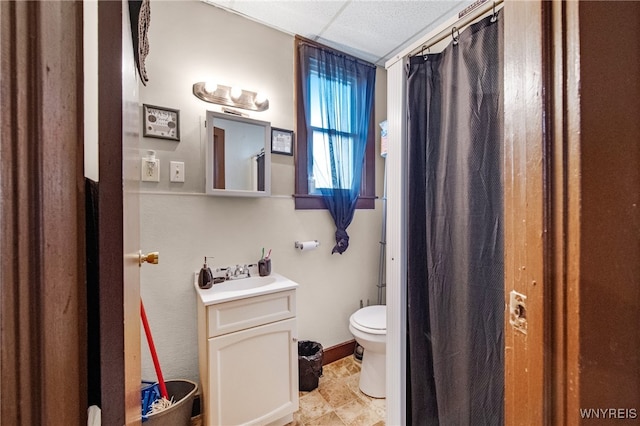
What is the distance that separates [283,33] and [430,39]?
1.16 meters

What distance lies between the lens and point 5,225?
0.30 meters

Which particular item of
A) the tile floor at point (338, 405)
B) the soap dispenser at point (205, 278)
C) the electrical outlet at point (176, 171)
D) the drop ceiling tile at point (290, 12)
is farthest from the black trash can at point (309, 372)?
the drop ceiling tile at point (290, 12)

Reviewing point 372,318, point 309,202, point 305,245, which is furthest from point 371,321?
point 309,202

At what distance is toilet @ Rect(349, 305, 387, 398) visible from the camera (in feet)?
5.36

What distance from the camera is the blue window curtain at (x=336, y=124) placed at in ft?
6.53

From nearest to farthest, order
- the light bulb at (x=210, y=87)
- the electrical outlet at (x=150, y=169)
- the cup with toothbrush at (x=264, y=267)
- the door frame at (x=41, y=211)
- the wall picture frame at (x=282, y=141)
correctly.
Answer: the door frame at (x=41, y=211) < the electrical outlet at (x=150, y=169) < the light bulb at (x=210, y=87) < the cup with toothbrush at (x=264, y=267) < the wall picture frame at (x=282, y=141)

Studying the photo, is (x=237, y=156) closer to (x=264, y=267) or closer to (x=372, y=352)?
(x=264, y=267)

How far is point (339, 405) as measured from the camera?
164cm

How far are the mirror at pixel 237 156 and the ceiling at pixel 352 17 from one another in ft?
2.23

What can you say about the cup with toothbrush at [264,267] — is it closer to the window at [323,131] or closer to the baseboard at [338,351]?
the window at [323,131]

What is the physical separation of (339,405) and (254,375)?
2.02 feet

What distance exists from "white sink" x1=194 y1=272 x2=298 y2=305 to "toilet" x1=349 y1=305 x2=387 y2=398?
0.53m

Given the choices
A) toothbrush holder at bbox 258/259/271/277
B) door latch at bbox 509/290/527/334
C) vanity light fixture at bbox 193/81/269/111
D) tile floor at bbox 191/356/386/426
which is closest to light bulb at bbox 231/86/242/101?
vanity light fixture at bbox 193/81/269/111
